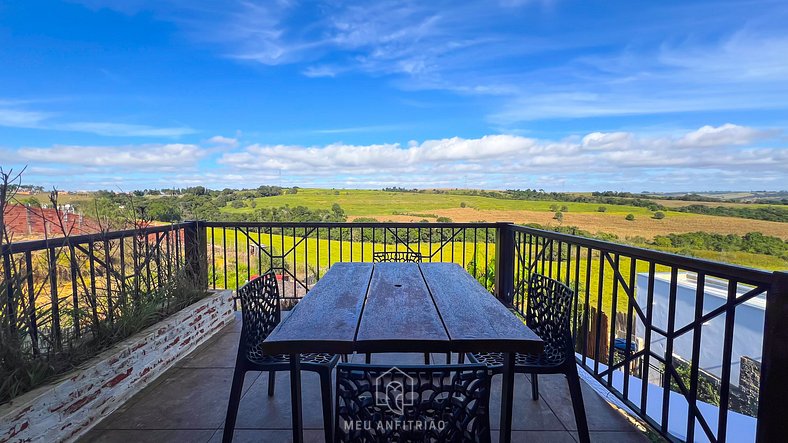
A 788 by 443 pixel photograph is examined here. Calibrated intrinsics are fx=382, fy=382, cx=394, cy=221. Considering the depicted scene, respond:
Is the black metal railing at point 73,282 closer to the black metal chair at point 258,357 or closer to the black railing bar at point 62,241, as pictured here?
the black railing bar at point 62,241

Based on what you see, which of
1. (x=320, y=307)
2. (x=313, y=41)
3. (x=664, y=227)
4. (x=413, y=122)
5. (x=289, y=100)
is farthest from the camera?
(x=413, y=122)

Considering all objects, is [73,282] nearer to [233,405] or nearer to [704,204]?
[233,405]

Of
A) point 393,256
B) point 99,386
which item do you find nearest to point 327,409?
point 99,386

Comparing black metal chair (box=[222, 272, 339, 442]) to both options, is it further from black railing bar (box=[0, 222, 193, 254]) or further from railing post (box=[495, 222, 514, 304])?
railing post (box=[495, 222, 514, 304])

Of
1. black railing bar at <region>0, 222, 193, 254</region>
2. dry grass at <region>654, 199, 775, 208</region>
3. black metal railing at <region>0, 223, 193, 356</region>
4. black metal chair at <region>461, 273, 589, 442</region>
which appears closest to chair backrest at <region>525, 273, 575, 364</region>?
black metal chair at <region>461, 273, 589, 442</region>

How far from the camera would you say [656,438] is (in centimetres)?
189

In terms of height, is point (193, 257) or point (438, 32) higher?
point (438, 32)

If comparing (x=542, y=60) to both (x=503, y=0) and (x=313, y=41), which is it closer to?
(x=503, y=0)

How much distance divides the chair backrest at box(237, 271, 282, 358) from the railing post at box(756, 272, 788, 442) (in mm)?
2001

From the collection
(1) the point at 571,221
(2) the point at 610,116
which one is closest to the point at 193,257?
(1) the point at 571,221

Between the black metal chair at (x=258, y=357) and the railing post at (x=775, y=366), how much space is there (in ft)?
4.95

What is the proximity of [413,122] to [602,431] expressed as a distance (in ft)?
53.5

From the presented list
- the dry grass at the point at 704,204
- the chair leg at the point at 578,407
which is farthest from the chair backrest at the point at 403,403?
the dry grass at the point at 704,204

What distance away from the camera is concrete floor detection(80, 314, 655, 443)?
1911 mm
